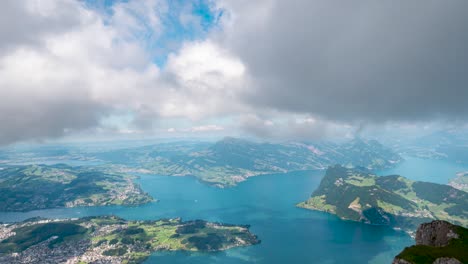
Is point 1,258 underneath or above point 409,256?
underneath

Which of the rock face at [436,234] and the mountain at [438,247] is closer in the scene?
the mountain at [438,247]

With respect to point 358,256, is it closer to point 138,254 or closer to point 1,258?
point 138,254

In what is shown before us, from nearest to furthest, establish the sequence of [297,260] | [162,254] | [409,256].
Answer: [409,256] < [297,260] < [162,254]

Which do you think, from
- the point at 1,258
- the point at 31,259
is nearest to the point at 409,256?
the point at 31,259

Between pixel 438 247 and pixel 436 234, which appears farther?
pixel 436 234

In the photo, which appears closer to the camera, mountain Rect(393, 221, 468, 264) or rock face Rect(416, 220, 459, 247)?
mountain Rect(393, 221, 468, 264)

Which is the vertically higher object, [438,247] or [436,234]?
[436,234]
